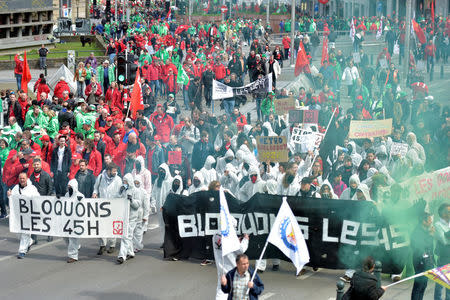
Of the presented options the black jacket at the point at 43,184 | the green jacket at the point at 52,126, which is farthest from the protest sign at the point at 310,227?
the green jacket at the point at 52,126

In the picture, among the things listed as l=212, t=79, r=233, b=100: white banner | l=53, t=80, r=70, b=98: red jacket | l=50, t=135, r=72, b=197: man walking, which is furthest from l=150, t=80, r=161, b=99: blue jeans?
l=50, t=135, r=72, b=197: man walking

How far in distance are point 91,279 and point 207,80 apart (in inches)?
606

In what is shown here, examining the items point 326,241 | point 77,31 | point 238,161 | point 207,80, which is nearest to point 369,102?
point 207,80

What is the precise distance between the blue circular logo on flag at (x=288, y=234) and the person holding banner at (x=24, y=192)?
16.2 feet

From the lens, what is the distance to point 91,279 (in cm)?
1302

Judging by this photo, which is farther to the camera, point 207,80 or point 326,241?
point 207,80

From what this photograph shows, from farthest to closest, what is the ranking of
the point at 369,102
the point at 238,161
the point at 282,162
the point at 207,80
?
the point at 207,80 → the point at 369,102 → the point at 238,161 → the point at 282,162

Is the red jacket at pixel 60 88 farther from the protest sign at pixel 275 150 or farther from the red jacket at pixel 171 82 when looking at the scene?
the protest sign at pixel 275 150

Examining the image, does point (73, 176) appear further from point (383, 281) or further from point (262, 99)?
point (262, 99)

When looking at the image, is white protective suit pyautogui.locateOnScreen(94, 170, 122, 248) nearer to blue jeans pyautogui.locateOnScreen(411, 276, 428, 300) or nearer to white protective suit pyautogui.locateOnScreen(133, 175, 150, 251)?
white protective suit pyautogui.locateOnScreen(133, 175, 150, 251)

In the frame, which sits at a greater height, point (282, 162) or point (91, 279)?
point (282, 162)

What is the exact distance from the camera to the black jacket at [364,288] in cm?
945

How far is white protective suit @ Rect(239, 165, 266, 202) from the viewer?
14484 millimetres

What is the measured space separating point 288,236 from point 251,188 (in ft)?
11.8
